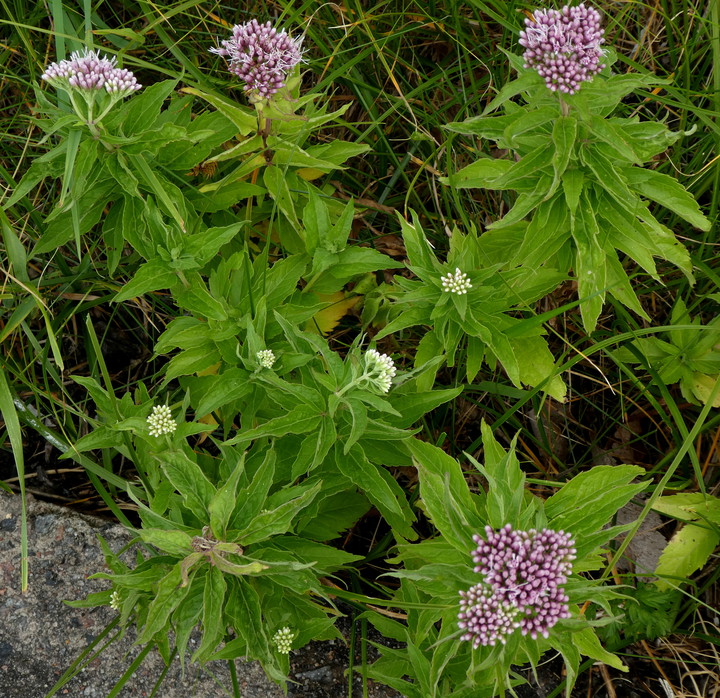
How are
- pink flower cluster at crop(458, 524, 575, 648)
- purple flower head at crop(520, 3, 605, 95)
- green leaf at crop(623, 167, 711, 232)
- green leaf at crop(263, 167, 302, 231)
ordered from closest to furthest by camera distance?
pink flower cluster at crop(458, 524, 575, 648) < purple flower head at crop(520, 3, 605, 95) < green leaf at crop(623, 167, 711, 232) < green leaf at crop(263, 167, 302, 231)

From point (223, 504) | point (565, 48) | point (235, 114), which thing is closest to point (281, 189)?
point (235, 114)

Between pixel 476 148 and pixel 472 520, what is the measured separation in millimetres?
2163

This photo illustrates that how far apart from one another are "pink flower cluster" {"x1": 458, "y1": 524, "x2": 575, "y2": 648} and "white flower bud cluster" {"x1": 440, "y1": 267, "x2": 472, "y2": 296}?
3.18ft

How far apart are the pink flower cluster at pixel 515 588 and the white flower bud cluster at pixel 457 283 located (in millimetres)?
970

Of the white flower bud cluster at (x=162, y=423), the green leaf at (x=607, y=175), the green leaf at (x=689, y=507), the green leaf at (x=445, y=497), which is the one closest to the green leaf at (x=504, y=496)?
the green leaf at (x=445, y=497)

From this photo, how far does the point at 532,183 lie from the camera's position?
2836 mm

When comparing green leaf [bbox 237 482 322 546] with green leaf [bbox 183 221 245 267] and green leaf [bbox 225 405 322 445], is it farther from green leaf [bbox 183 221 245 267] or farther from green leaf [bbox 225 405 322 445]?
green leaf [bbox 183 221 245 267]

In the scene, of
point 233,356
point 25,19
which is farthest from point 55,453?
point 25,19

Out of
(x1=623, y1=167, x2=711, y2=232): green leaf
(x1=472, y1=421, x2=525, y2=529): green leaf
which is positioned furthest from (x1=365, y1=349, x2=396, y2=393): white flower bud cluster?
(x1=623, y1=167, x2=711, y2=232): green leaf

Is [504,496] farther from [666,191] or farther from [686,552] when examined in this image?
[686,552]

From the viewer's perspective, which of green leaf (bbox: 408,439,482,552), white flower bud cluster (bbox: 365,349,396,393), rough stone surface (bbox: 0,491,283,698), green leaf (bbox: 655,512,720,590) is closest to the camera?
green leaf (bbox: 408,439,482,552)

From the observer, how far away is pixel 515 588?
2137 mm

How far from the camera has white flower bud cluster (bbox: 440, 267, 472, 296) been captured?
9.23 feet

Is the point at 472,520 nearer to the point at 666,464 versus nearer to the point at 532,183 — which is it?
the point at 532,183
